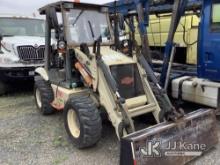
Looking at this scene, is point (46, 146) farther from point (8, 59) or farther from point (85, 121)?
point (8, 59)

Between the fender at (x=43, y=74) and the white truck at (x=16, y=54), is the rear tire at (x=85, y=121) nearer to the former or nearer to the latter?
the fender at (x=43, y=74)

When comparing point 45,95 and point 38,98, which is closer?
point 45,95

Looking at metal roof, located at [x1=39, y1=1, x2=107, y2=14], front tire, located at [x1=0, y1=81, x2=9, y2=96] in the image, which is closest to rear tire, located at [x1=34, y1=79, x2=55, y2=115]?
metal roof, located at [x1=39, y1=1, x2=107, y2=14]

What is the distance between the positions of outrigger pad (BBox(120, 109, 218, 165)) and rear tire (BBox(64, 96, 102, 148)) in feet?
2.37

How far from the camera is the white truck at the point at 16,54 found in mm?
7543

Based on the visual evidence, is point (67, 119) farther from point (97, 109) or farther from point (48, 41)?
point (48, 41)

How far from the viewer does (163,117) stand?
172 inches

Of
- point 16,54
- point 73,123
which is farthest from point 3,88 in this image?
point 73,123

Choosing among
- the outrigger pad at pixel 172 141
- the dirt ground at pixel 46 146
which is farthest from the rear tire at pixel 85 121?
the outrigger pad at pixel 172 141

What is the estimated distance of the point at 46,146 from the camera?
458 cm

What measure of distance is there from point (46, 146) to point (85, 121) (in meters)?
0.94

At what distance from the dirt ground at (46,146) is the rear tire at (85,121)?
0.67 feet

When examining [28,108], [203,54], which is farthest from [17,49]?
[203,54]

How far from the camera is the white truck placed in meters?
7.54
